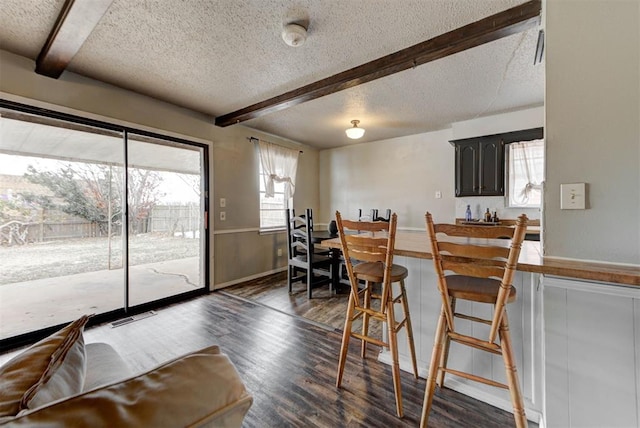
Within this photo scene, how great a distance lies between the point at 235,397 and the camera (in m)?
0.53

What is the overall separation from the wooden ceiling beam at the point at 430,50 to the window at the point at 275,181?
1.39 m

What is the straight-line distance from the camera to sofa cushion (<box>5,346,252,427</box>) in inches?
16.3

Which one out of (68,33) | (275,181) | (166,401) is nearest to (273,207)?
(275,181)

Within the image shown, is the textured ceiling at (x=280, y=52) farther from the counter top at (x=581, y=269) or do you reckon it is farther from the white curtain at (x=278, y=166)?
the counter top at (x=581, y=269)

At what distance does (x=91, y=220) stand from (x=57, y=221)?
0.27m

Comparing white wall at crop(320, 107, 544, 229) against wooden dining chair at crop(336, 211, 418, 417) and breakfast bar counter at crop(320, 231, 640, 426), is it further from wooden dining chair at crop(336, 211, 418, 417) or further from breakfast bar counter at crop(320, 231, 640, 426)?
wooden dining chair at crop(336, 211, 418, 417)

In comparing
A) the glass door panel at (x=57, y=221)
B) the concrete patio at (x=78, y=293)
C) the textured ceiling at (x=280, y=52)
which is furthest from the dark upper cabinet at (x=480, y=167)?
the glass door panel at (x=57, y=221)

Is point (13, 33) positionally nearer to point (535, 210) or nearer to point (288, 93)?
point (288, 93)

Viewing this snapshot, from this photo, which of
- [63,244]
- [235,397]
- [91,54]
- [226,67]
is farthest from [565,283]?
[63,244]

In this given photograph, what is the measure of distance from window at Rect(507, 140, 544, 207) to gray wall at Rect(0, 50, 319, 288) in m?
3.35

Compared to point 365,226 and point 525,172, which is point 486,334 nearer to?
point 365,226

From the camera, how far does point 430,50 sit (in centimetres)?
205

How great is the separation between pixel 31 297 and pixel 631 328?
4456mm

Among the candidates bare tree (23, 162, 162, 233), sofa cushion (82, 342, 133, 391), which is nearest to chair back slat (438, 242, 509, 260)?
sofa cushion (82, 342, 133, 391)
